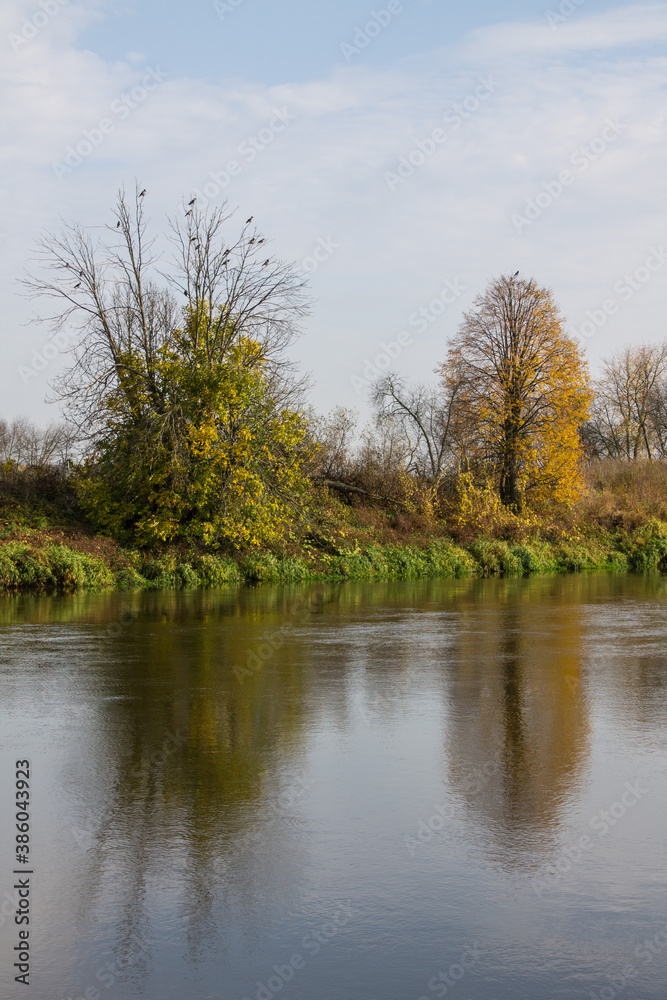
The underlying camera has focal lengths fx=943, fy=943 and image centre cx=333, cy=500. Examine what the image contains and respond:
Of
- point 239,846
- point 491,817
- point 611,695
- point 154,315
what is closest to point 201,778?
point 239,846

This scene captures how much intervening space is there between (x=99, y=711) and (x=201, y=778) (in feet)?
10.1

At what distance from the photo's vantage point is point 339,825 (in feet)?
21.8

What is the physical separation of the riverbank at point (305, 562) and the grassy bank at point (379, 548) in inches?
1.5

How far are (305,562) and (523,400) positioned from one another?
660 inches

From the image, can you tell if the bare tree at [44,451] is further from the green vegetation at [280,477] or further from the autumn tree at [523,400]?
the autumn tree at [523,400]

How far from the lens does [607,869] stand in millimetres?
5918

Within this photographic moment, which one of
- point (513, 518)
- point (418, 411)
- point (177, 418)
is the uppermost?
point (418, 411)

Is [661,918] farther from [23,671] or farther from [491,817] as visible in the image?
[23,671]

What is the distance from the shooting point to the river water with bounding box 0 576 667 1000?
15.5 feet

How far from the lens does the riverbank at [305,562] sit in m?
26.5

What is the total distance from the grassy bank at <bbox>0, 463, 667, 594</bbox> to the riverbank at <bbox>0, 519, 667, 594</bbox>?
0.04 m

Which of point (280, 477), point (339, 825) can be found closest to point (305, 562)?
point (280, 477)

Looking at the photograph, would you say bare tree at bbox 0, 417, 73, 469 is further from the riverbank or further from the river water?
the river water

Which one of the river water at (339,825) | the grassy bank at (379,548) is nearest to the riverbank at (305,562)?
the grassy bank at (379,548)
